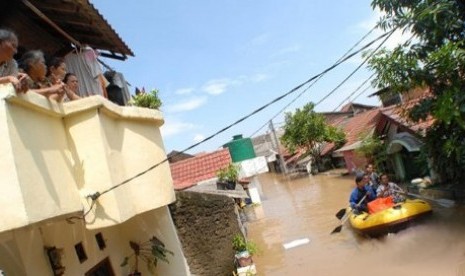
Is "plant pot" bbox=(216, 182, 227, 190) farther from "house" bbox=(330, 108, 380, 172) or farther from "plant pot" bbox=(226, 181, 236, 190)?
"house" bbox=(330, 108, 380, 172)

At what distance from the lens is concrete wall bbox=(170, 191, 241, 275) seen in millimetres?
9039

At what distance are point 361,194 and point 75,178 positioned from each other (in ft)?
34.1

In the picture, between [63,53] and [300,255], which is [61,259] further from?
[300,255]

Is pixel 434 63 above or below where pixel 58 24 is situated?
below

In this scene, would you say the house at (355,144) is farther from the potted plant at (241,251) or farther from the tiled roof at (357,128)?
the potted plant at (241,251)

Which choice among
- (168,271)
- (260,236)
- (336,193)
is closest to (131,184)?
(168,271)

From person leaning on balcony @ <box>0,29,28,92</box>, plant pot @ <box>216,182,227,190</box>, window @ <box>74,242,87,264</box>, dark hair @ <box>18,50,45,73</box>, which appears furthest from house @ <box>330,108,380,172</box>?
person leaning on balcony @ <box>0,29,28,92</box>

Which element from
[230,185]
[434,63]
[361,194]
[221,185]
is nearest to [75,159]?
[434,63]

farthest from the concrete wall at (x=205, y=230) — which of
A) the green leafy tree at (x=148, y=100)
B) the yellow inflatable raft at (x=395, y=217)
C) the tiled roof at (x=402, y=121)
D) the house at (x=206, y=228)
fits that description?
the tiled roof at (x=402, y=121)

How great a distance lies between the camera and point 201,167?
68.9 ft

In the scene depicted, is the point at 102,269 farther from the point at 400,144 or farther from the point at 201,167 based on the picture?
the point at 400,144

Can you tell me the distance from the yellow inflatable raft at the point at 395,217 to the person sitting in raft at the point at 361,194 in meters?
0.88

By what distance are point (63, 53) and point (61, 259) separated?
395 centimetres

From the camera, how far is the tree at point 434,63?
9.88 meters
